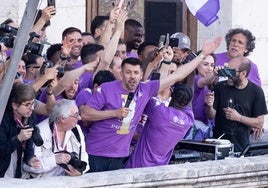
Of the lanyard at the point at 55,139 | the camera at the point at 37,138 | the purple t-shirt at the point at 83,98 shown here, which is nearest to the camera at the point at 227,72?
the purple t-shirt at the point at 83,98

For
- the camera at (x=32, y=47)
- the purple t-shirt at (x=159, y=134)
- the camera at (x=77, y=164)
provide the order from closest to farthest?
the camera at (x=77, y=164)
the camera at (x=32, y=47)
the purple t-shirt at (x=159, y=134)

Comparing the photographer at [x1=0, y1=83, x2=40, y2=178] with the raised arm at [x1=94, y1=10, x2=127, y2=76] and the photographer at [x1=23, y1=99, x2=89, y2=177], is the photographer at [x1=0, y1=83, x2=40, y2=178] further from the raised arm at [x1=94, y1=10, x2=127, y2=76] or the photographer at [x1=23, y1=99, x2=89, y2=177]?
the raised arm at [x1=94, y1=10, x2=127, y2=76]

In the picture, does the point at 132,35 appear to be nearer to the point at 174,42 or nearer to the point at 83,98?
the point at 174,42

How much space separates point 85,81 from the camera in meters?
10.5

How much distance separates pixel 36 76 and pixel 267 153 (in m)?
2.37

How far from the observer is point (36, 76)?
413 inches

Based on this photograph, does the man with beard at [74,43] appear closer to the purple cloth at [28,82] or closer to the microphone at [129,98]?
the purple cloth at [28,82]

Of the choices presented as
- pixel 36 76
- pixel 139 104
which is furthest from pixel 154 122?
pixel 36 76

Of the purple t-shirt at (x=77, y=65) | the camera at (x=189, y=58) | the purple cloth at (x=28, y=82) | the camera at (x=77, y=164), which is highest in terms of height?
the camera at (x=189, y=58)

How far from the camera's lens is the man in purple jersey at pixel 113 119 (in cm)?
995

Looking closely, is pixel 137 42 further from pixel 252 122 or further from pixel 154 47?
pixel 252 122

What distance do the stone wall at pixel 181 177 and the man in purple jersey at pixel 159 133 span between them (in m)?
0.63

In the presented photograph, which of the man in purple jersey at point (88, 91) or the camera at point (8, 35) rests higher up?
the camera at point (8, 35)

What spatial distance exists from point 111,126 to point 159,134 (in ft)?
1.59
